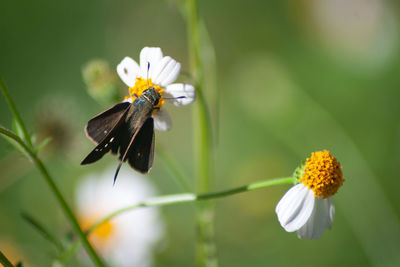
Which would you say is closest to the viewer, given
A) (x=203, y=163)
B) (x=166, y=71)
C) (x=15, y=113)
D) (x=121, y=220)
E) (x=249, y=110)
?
(x=15, y=113)

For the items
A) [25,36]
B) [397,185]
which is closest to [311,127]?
[397,185]

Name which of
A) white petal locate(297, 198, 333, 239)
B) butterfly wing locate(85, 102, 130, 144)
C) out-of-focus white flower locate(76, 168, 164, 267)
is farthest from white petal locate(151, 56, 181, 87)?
out-of-focus white flower locate(76, 168, 164, 267)

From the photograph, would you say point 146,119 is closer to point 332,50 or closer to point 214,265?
point 214,265

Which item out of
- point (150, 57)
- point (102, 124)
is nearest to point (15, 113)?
point (102, 124)

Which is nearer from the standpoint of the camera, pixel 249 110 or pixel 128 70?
pixel 128 70

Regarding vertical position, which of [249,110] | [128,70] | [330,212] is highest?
[128,70]

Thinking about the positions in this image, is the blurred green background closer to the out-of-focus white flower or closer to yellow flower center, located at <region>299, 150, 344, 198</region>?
the out-of-focus white flower

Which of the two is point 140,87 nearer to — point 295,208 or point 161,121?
point 161,121

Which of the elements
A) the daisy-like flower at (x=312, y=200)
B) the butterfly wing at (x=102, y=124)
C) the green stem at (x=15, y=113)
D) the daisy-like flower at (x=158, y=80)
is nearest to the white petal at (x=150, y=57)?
the daisy-like flower at (x=158, y=80)
